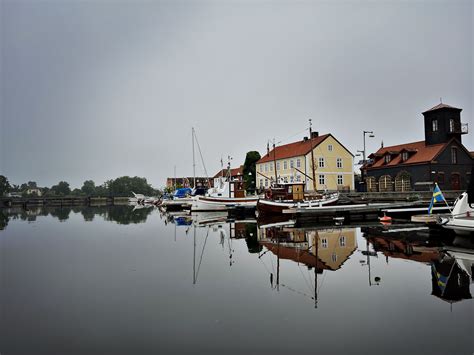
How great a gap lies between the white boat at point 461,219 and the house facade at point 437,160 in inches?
891

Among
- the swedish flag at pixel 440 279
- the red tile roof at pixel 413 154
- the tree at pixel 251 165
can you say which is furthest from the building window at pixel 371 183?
the swedish flag at pixel 440 279

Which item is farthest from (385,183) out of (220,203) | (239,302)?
(239,302)

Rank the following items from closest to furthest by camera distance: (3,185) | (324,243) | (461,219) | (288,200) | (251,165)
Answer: (461,219)
(324,243)
(288,200)
(251,165)
(3,185)

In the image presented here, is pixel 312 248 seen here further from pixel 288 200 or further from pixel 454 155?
pixel 454 155

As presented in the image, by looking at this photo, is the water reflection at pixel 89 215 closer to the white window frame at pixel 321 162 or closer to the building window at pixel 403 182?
the white window frame at pixel 321 162

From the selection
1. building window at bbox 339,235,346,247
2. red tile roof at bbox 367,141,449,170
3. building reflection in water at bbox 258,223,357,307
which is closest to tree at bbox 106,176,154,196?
red tile roof at bbox 367,141,449,170

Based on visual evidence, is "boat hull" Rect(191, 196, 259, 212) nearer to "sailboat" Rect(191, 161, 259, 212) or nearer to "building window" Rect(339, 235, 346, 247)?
"sailboat" Rect(191, 161, 259, 212)

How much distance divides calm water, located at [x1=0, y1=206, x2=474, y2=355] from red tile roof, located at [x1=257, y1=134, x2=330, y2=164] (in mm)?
38937

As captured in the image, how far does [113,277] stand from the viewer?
11.7 m

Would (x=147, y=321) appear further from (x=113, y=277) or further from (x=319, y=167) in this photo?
(x=319, y=167)

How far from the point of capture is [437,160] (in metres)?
42.3

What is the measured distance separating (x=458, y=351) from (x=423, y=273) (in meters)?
5.75

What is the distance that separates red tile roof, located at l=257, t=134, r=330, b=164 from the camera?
54969 mm

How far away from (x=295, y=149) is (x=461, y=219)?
4123 centimetres
